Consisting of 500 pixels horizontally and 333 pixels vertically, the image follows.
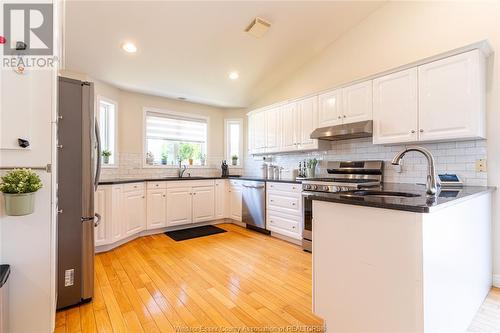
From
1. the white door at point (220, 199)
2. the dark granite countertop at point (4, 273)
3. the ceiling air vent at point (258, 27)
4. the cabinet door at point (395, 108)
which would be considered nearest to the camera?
the dark granite countertop at point (4, 273)

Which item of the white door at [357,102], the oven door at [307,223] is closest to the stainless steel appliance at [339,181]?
the oven door at [307,223]

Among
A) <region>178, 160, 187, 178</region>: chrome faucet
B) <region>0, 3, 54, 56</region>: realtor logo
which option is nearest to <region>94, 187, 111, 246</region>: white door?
<region>178, 160, 187, 178</region>: chrome faucet

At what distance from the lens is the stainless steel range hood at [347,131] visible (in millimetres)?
Answer: 2896

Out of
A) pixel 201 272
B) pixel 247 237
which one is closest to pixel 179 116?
pixel 247 237

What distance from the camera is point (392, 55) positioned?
304 centimetres

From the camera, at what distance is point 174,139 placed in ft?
16.0

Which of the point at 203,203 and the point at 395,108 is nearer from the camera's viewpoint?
the point at 395,108

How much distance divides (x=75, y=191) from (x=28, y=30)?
114 cm

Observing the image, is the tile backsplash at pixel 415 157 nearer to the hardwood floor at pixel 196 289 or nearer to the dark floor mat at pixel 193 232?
the hardwood floor at pixel 196 289

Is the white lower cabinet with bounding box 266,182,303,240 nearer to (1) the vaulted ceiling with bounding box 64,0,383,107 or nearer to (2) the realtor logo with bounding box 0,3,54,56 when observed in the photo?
(1) the vaulted ceiling with bounding box 64,0,383,107

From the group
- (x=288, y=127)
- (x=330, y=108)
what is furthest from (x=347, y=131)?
(x=288, y=127)

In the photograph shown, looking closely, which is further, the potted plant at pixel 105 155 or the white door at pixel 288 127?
the white door at pixel 288 127

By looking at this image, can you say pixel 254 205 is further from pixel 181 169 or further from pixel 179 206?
pixel 181 169

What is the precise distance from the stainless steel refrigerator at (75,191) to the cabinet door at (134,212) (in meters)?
1.52
